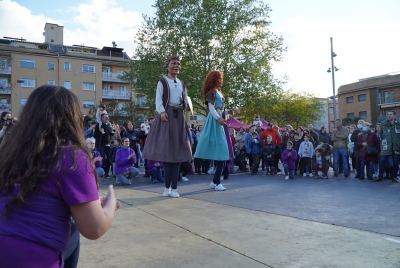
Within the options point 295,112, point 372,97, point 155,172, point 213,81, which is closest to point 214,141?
point 213,81

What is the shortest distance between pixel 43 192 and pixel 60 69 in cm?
5778

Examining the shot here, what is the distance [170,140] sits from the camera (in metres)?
6.09

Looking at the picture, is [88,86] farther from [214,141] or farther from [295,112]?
[214,141]

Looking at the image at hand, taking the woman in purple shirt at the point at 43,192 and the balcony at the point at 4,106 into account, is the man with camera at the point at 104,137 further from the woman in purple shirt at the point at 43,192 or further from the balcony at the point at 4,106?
the balcony at the point at 4,106

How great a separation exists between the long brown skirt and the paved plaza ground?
82 centimetres

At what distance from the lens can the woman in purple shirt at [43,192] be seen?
1545 mm

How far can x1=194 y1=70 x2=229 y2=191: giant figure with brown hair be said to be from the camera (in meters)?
7.00

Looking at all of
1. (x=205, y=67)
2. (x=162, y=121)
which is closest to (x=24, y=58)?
(x=205, y=67)

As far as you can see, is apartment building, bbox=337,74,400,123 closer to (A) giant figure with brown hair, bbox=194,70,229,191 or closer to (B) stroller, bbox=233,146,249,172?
(B) stroller, bbox=233,146,249,172

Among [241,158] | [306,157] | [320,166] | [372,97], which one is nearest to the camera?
[320,166]

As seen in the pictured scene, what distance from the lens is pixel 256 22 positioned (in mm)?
32875

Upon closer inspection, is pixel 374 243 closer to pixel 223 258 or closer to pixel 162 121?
pixel 223 258

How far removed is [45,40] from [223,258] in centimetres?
6253

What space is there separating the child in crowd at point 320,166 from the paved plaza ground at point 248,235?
585 centimetres
